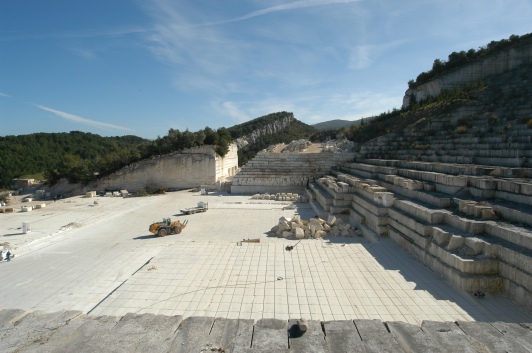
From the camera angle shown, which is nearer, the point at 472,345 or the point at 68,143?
the point at 472,345

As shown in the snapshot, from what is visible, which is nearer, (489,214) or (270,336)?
(270,336)

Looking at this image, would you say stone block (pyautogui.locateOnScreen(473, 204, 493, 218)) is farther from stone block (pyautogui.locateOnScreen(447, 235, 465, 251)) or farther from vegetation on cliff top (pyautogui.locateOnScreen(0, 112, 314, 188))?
vegetation on cliff top (pyautogui.locateOnScreen(0, 112, 314, 188))

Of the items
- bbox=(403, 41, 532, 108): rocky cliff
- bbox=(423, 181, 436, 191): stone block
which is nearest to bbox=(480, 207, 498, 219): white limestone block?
bbox=(423, 181, 436, 191): stone block

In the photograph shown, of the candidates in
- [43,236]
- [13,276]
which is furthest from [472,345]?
[43,236]

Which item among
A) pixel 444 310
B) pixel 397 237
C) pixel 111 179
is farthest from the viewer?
pixel 111 179

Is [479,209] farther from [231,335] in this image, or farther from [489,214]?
[231,335]

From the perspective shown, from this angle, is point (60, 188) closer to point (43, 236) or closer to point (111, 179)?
point (111, 179)

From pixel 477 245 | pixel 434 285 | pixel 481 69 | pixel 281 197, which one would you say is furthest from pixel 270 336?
pixel 481 69

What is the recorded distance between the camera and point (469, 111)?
1423 centimetres

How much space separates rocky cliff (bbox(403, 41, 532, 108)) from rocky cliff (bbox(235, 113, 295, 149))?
99.2ft

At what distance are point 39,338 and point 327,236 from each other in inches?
263

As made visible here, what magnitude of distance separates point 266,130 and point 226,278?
4952 centimetres

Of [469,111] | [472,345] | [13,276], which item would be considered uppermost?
[469,111]

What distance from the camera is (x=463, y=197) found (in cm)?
658
